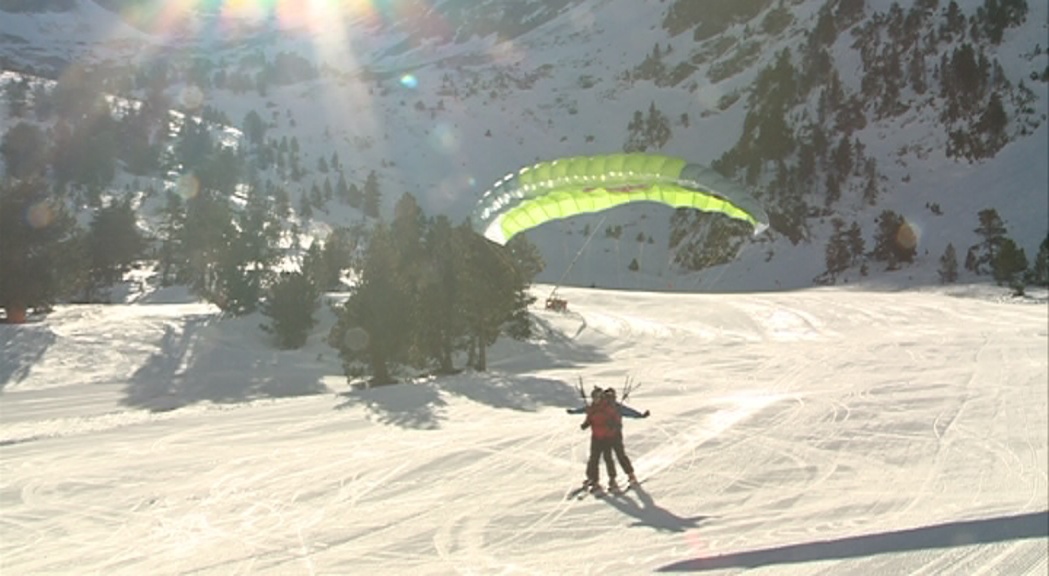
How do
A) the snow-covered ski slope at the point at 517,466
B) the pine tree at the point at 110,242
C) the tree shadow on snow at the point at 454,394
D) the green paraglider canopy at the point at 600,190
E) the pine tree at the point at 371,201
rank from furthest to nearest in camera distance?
1. the pine tree at the point at 371,201
2. the pine tree at the point at 110,242
3. the tree shadow on snow at the point at 454,394
4. the green paraglider canopy at the point at 600,190
5. the snow-covered ski slope at the point at 517,466

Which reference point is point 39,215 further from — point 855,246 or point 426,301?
point 855,246

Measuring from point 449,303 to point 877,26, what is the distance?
8495cm

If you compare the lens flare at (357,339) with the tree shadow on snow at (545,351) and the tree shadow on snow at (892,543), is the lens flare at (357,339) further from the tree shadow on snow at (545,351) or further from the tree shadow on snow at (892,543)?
the tree shadow on snow at (892,543)

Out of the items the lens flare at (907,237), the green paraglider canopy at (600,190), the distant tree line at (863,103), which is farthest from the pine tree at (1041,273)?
the green paraglider canopy at (600,190)

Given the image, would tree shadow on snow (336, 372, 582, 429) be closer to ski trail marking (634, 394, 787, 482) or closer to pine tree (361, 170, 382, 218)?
ski trail marking (634, 394, 787, 482)

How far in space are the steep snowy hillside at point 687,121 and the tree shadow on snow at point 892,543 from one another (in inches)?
1331

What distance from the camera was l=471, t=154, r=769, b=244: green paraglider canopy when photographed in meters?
14.4

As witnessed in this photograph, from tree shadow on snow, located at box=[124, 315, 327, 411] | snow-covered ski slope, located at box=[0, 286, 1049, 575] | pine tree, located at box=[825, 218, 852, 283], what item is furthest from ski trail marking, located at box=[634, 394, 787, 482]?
pine tree, located at box=[825, 218, 852, 283]

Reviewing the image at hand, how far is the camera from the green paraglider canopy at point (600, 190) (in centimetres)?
1441

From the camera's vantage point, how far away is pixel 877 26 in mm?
91688

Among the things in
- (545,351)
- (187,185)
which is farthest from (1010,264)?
(187,185)

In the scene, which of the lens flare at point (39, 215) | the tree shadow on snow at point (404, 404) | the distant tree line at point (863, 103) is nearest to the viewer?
the tree shadow on snow at point (404, 404)

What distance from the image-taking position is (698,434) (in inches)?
635

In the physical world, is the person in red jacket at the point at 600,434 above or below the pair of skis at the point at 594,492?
above
